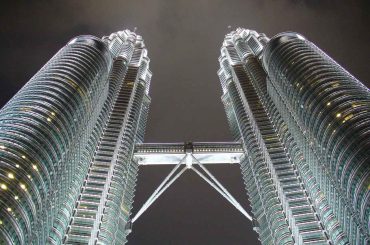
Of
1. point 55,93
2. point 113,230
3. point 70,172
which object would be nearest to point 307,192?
point 113,230

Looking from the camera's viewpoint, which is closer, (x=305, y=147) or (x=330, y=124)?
(x=330, y=124)

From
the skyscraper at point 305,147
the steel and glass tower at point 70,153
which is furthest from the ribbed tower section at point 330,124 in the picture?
the steel and glass tower at point 70,153

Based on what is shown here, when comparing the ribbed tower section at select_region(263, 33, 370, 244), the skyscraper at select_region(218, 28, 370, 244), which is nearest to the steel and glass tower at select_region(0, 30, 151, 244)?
the skyscraper at select_region(218, 28, 370, 244)

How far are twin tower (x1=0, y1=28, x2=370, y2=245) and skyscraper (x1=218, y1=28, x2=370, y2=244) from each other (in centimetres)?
26

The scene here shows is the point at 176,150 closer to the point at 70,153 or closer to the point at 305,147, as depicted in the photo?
the point at 305,147

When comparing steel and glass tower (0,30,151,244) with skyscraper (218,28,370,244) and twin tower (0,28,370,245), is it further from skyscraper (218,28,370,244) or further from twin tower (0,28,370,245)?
skyscraper (218,28,370,244)

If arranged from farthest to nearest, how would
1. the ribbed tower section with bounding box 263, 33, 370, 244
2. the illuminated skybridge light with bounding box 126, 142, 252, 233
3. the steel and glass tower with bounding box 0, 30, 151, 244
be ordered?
1. the illuminated skybridge light with bounding box 126, 142, 252, 233
2. the ribbed tower section with bounding box 263, 33, 370, 244
3. the steel and glass tower with bounding box 0, 30, 151, 244

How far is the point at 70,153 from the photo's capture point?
87.6 meters

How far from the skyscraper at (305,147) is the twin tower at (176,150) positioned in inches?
10.2

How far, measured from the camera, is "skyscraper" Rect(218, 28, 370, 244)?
7525 cm

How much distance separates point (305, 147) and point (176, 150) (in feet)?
142

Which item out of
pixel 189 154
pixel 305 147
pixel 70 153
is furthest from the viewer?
pixel 189 154

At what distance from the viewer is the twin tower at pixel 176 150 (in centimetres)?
7244

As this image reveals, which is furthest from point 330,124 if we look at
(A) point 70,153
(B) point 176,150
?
(B) point 176,150
